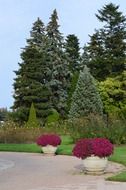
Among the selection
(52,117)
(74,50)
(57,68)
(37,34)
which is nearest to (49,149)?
(52,117)

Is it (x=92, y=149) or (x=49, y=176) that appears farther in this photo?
(x=92, y=149)

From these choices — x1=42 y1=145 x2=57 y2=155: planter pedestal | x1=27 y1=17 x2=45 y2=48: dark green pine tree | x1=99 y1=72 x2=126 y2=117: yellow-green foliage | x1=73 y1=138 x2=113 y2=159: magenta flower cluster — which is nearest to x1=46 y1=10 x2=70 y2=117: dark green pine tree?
x1=27 y1=17 x2=45 y2=48: dark green pine tree

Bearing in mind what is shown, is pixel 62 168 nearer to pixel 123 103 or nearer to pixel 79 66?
pixel 123 103

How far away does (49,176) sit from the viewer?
1487 cm

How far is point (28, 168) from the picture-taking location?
17438 mm

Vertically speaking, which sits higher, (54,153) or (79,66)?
(79,66)

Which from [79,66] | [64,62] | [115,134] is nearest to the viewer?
[115,134]

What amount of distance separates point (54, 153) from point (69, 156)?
1.15 metres

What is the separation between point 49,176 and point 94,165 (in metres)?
1.37

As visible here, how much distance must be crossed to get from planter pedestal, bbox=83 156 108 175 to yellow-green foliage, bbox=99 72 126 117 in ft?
128

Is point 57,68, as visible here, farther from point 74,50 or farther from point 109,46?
point 74,50

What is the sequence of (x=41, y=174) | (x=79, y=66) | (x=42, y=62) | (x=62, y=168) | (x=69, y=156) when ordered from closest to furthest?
(x=41, y=174)
(x=62, y=168)
(x=69, y=156)
(x=42, y=62)
(x=79, y=66)

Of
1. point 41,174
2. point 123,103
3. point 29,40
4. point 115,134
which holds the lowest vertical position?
point 41,174

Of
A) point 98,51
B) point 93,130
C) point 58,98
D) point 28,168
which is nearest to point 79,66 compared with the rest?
point 98,51
